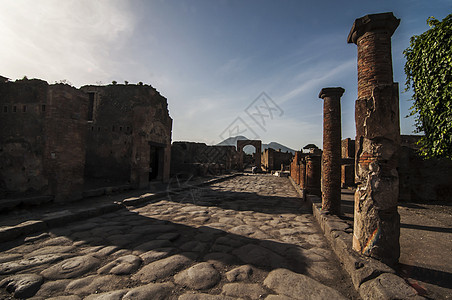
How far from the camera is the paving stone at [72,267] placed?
2191 mm

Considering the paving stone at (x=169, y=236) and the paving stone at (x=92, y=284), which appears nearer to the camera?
the paving stone at (x=92, y=284)

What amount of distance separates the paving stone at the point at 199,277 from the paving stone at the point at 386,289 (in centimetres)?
140

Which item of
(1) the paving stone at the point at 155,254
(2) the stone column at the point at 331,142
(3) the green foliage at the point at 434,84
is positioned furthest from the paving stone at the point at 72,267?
(3) the green foliage at the point at 434,84

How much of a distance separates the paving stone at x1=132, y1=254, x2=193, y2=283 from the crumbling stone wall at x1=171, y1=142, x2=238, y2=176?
12146 mm

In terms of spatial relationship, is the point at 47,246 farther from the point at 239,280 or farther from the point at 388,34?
the point at 388,34

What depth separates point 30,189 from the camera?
6.45 meters

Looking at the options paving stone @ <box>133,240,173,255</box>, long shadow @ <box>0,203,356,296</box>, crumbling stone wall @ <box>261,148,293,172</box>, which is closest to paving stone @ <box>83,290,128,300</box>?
long shadow @ <box>0,203,356,296</box>

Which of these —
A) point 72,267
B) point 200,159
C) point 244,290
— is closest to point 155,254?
point 72,267

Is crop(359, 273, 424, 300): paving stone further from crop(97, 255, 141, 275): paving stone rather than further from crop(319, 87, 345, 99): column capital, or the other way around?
crop(319, 87, 345, 99): column capital

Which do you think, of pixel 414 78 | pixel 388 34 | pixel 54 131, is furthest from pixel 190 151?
pixel 388 34

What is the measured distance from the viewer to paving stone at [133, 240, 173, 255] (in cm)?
285

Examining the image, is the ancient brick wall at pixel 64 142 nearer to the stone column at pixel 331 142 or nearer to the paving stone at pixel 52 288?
the paving stone at pixel 52 288

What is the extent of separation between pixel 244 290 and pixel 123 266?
4.62ft

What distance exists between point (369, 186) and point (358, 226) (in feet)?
1.65
